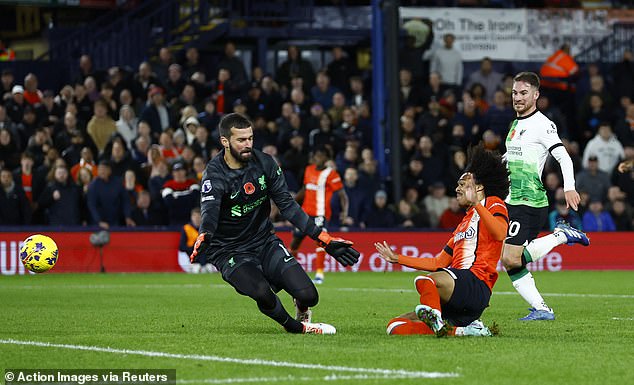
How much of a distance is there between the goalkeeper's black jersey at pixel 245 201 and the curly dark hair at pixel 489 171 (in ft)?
4.59

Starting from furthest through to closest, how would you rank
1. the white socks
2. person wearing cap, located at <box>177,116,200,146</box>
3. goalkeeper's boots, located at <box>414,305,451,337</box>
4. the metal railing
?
the metal railing
person wearing cap, located at <box>177,116,200,146</box>
the white socks
goalkeeper's boots, located at <box>414,305,451,337</box>

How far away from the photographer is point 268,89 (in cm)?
2638

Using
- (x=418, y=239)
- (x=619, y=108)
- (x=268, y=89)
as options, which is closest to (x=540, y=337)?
(x=418, y=239)

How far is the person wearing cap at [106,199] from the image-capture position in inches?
906

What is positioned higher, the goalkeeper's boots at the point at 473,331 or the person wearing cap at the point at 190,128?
the person wearing cap at the point at 190,128

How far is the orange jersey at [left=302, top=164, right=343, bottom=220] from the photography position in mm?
21172

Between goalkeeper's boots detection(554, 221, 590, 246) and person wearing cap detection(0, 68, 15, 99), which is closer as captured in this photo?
goalkeeper's boots detection(554, 221, 590, 246)

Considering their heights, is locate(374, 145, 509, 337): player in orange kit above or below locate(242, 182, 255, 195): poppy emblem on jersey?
below

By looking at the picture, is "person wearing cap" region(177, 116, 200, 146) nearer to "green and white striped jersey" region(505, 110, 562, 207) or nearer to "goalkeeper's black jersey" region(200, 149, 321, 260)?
"green and white striped jersey" region(505, 110, 562, 207)

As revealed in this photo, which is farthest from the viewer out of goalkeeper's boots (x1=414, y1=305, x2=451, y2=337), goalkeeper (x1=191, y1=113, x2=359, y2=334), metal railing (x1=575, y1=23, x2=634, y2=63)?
metal railing (x1=575, y1=23, x2=634, y2=63)

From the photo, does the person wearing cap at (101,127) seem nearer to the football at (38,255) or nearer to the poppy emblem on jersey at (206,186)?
the football at (38,255)

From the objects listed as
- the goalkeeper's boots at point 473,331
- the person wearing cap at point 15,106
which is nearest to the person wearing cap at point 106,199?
the person wearing cap at point 15,106

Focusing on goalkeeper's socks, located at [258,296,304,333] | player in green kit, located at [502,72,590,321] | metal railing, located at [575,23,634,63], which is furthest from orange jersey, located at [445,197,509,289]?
metal railing, located at [575,23,634,63]

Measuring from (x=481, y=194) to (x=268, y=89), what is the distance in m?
16.4
